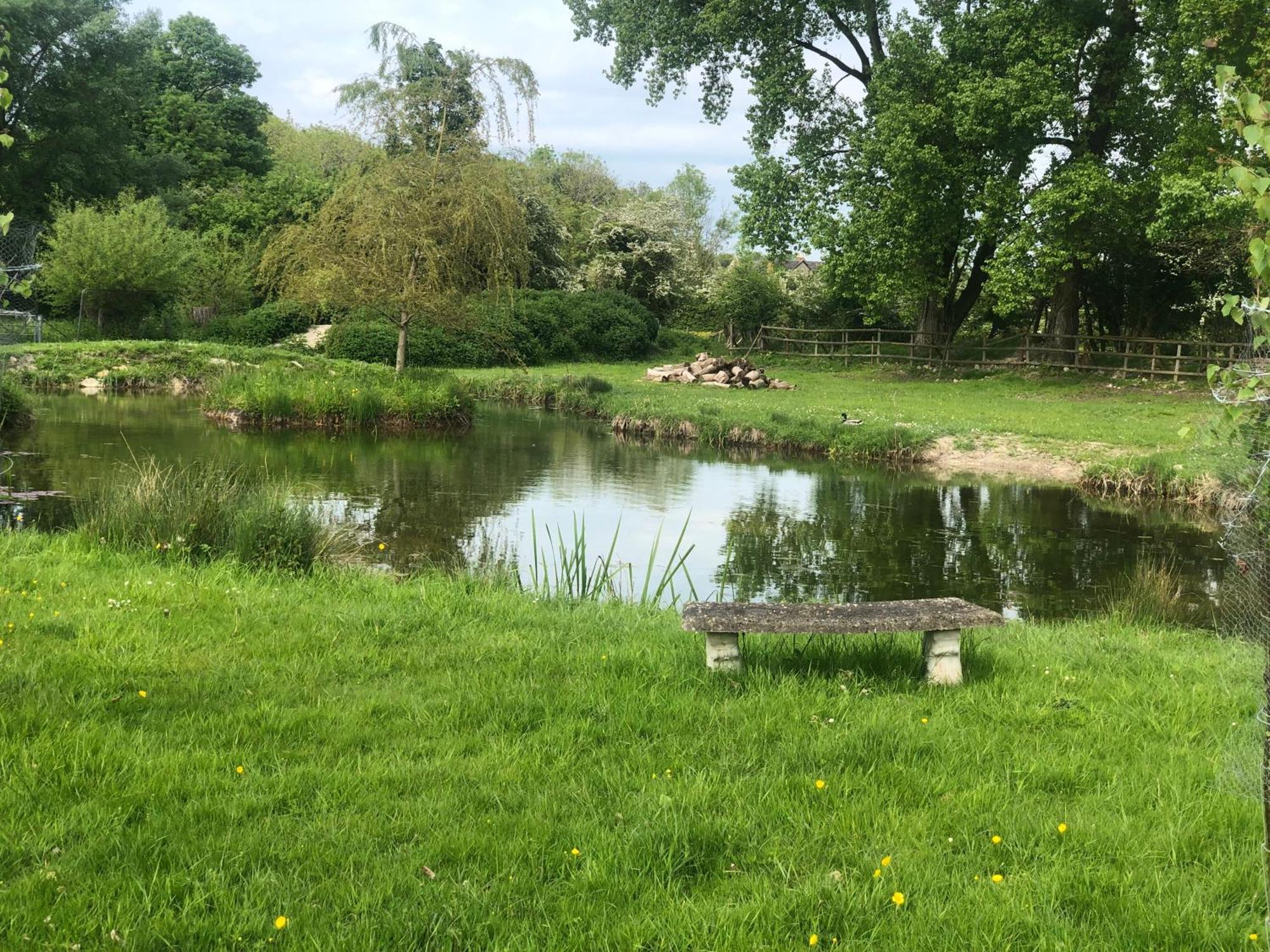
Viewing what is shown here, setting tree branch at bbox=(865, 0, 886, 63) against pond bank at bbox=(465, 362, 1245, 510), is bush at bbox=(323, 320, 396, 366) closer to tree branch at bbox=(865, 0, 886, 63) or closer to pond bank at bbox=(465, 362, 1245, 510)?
pond bank at bbox=(465, 362, 1245, 510)

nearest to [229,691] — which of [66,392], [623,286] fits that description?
[66,392]

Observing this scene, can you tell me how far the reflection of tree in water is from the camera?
34.1ft

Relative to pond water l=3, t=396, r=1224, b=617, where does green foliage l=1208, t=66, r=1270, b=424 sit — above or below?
above

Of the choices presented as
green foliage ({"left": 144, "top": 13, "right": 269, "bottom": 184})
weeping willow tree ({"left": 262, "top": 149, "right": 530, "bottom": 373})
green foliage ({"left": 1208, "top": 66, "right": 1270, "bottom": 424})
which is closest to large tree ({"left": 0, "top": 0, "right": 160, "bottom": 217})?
green foliage ({"left": 144, "top": 13, "right": 269, "bottom": 184})

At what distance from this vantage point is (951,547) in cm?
1255

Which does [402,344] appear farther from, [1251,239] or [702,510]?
[1251,239]

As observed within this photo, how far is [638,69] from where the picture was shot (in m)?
33.8

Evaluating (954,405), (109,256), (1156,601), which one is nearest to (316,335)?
(109,256)

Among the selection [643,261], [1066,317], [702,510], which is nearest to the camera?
[702,510]

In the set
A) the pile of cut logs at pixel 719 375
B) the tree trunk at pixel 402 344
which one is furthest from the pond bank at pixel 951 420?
the tree trunk at pixel 402 344

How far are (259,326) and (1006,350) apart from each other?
952 inches

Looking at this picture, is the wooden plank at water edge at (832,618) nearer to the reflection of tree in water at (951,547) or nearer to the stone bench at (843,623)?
the stone bench at (843,623)

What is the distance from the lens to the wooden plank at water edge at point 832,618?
217 inches

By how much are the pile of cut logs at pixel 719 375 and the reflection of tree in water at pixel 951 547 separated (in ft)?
46.1
